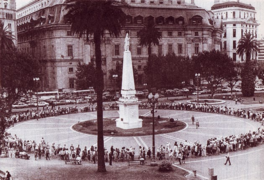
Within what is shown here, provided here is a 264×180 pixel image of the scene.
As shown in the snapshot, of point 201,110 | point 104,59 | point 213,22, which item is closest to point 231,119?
point 201,110

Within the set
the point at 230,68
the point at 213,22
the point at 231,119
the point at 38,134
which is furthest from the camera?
the point at 213,22

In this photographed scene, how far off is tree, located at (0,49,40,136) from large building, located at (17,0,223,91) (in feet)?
75.5

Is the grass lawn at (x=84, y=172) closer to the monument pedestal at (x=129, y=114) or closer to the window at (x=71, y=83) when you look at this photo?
the monument pedestal at (x=129, y=114)

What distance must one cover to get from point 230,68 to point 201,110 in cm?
1560

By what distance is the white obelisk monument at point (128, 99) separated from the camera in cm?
3684

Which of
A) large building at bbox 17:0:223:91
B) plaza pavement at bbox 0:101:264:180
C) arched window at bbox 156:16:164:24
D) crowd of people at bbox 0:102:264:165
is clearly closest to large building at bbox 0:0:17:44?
large building at bbox 17:0:223:91

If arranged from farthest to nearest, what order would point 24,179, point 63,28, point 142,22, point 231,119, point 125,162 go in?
point 142,22 < point 63,28 < point 231,119 < point 125,162 < point 24,179

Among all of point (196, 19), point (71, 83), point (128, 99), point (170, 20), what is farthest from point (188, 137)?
point (196, 19)

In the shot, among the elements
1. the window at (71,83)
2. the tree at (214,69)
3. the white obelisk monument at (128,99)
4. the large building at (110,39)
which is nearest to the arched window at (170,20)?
the large building at (110,39)

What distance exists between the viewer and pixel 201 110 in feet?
162

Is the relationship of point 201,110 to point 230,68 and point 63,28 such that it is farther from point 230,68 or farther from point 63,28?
point 63,28

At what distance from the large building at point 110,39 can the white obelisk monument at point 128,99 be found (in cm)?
3887

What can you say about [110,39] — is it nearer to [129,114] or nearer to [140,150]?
[129,114]

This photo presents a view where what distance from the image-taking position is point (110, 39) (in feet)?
256
